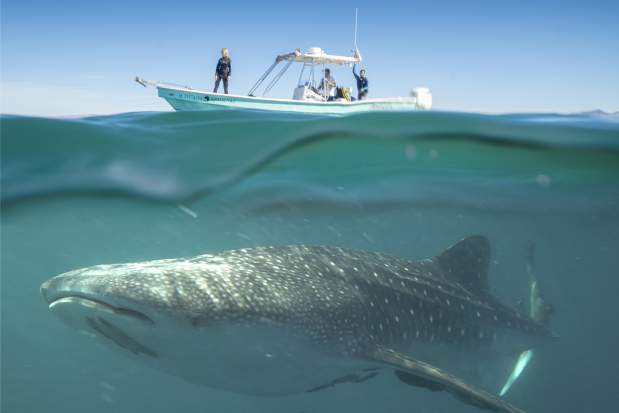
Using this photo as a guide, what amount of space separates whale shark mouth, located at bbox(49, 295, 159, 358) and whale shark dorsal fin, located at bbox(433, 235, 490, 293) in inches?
160

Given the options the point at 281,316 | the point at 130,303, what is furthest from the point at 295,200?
the point at 130,303

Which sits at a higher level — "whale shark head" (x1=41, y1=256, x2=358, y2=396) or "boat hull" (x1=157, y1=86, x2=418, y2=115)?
"boat hull" (x1=157, y1=86, x2=418, y2=115)

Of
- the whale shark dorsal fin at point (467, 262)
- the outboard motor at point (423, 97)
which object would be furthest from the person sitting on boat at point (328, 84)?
the whale shark dorsal fin at point (467, 262)

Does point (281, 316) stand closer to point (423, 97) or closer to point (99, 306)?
point (99, 306)

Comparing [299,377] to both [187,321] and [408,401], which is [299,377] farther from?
[408,401]

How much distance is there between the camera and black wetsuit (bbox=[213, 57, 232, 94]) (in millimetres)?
18670

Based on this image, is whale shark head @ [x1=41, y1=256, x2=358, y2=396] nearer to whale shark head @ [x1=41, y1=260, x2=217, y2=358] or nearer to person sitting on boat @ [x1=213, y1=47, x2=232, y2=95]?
whale shark head @ [x1=41, y1=260, x2=217, y2=358]

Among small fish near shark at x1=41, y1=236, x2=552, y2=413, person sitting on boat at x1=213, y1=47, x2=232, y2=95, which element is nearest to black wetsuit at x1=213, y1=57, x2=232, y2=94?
person sitting on boat at x1=213, y1=47, x2=232, y2=95

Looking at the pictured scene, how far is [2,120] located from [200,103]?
411 inches

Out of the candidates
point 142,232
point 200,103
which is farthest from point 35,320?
point 200,103

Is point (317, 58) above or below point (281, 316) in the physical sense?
above

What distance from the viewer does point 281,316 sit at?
4270 mm

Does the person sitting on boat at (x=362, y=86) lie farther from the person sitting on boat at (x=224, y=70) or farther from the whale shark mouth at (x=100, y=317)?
the whale shark mouth at (x=100, y=317)

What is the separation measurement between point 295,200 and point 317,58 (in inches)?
549
